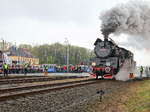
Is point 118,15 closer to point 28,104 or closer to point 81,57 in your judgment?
point 28,104

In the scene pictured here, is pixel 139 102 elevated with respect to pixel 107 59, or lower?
lower

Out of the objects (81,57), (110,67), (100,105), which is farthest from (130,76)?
Result: (81,57)

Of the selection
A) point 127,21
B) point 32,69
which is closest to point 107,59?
point 127,21

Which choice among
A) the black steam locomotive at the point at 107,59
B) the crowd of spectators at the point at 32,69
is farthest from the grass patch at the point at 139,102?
the crowd of spectators at the point at 32,69

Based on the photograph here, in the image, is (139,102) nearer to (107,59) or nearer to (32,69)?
(107,59)

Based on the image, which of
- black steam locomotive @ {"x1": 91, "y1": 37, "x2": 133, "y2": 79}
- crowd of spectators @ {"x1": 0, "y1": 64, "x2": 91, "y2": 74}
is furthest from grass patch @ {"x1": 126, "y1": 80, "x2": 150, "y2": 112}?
crowd of spectators @ {"x1": 0, "y1": 64, "x2": 91, "y2": 74}

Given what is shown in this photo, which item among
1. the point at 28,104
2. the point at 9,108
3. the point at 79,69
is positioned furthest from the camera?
the point at 79,69

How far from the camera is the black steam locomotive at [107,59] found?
80.1 ft

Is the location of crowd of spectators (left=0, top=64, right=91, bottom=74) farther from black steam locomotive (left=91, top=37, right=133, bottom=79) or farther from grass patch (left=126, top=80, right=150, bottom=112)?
grass patch (left=126, top=80, right=150, bottom=112)

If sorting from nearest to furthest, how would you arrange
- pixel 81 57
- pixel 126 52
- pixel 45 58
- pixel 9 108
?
1. pixel 9 108
2. pixel 126 52
3. pixel 45 58
4. pixel 81 57

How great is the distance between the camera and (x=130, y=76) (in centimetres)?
2800

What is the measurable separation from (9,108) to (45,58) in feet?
355

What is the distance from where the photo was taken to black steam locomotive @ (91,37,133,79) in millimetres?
24419

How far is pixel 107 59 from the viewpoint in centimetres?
2494
